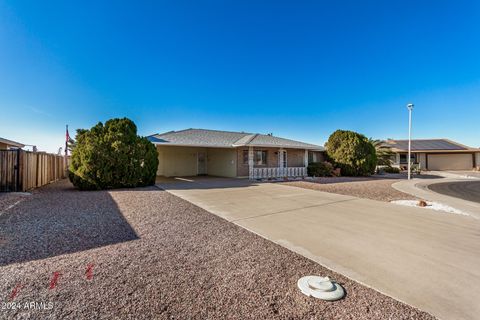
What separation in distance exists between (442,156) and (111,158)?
40.8m

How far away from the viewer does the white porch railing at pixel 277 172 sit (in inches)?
675

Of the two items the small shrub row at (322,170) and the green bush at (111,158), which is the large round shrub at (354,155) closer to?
the small shrub row at (322,170)

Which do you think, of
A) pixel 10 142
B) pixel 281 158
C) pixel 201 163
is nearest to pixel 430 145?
pixel 281 158

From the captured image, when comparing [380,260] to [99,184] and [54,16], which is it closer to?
[99,184]

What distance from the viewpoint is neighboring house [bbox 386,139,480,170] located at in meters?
29.6

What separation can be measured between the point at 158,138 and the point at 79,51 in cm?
675

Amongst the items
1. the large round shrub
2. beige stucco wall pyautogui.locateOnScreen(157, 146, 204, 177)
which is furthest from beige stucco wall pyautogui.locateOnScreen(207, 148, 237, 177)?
the large round shrub

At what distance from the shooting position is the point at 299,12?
1216 centimetres

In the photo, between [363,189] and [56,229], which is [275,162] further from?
[56,229]

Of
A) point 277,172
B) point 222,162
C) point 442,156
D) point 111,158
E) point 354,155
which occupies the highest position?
point 442,156

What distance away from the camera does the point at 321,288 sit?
2.55 m

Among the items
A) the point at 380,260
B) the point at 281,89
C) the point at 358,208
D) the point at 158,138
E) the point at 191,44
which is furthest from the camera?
the point at 281,89

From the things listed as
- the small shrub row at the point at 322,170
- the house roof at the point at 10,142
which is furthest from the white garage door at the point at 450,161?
the house roof at the point at 10,142

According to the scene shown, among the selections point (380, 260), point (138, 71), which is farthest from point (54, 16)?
point (380, 260)
